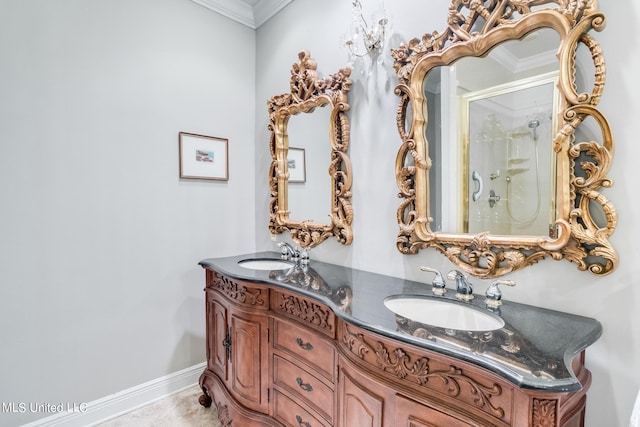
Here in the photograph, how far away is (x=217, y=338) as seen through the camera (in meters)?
1.92

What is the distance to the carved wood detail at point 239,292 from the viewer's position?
159 cm

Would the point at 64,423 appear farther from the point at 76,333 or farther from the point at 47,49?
the point at 47,49

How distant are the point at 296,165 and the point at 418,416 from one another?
1.72 metres

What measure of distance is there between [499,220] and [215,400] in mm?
1946

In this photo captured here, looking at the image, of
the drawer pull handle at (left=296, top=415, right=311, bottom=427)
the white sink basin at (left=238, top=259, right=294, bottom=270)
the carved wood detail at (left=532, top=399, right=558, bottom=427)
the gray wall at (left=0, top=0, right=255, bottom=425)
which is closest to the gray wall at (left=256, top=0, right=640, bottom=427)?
the white sink basin at (left=238, top=259, right=294, bottom=270)

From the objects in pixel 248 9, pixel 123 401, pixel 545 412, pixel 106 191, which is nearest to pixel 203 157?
pixel 106 191

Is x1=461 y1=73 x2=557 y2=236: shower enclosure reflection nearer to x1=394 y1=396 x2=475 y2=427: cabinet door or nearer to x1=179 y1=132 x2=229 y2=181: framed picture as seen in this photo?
x1=394 y1=396 x2=475 y2=427: cabinet door

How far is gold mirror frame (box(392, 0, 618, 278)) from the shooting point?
1.03 metres

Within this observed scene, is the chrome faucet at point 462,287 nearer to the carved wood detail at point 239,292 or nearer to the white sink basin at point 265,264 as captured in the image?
→ the carved wood detail at point 239,292

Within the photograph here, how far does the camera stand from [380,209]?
5.61 feet

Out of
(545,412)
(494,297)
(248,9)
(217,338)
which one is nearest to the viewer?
(545,412)

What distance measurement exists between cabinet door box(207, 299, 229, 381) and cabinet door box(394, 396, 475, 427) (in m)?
1.18

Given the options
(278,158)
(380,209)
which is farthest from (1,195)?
(380,209)

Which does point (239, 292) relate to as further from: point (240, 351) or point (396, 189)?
point (396, 189)
